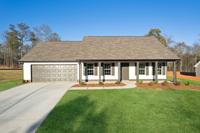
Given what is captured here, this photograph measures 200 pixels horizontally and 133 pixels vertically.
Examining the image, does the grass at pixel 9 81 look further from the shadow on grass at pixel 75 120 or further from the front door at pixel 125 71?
the front door at pixel 125 71

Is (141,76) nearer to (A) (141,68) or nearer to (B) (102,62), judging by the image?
(A) (141,68)

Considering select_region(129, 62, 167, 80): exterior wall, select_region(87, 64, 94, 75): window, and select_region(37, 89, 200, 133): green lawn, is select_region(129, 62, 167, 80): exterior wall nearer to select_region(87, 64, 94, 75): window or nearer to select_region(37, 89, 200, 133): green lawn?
select_region(87, 64, 94, 75): window

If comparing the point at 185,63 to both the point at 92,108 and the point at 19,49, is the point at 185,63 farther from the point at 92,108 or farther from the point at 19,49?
the point at 19,49

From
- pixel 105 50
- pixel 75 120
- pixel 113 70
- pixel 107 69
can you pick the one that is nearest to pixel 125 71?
pixel 113 70

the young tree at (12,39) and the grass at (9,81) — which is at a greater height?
the young tree at (12,39)

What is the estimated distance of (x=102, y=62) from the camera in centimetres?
1728

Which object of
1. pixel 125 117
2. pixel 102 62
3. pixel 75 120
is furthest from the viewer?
pixel 102 62

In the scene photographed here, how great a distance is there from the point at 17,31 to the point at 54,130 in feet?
184

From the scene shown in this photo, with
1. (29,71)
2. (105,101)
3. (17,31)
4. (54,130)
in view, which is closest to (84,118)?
(54,130)

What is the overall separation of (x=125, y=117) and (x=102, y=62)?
1104 cm

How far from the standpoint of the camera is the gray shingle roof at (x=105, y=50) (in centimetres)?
1701

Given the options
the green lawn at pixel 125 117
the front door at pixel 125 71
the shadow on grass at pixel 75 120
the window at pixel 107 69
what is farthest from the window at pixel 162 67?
the shadow on grass at pixel 75 120

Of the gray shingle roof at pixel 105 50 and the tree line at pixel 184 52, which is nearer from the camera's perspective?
the gray shingle roof at pixel 105 50

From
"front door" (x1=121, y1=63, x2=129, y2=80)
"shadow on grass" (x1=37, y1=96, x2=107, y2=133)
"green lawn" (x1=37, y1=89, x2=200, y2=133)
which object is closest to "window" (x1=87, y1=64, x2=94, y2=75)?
"front door" (x1=121, y1=63, x2=129, y2=80)
